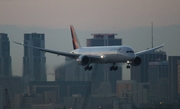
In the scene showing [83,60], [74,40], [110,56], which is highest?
[74,40]

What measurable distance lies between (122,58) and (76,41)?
84.8ft

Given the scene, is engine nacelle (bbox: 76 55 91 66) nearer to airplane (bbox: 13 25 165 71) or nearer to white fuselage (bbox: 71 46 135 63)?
airplane (bbox: 13 25 165 71)

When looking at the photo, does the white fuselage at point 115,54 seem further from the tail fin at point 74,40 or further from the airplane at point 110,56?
the tail fin at point 74,40

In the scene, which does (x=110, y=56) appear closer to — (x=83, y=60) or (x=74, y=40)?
(x=83, y=60)

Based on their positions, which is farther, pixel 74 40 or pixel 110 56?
pixel 74 40

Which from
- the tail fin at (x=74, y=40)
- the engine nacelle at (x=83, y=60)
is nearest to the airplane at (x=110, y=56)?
the engine nacelle at (x=83, y=60)

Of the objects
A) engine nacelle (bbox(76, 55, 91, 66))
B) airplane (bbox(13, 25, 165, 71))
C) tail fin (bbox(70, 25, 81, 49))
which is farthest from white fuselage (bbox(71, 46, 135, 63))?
tail fin (bbox(70, 25, 81, 49))

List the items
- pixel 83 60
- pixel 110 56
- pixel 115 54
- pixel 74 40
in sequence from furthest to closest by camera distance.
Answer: pixel 74 40 → pixel 83 60 → pixel 110 56 → pixel 115 54

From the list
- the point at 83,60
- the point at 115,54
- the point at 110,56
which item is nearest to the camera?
the point at 115,54

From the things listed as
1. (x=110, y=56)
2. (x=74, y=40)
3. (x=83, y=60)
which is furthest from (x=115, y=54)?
(x=74, y=40)

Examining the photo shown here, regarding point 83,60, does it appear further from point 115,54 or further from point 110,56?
point 115,54

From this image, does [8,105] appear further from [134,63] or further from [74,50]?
[134,63]

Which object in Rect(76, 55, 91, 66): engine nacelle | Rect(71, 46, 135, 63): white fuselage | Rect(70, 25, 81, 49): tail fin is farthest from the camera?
Rect(70, 25, 81, 49): tail fin

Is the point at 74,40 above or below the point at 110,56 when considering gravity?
above
